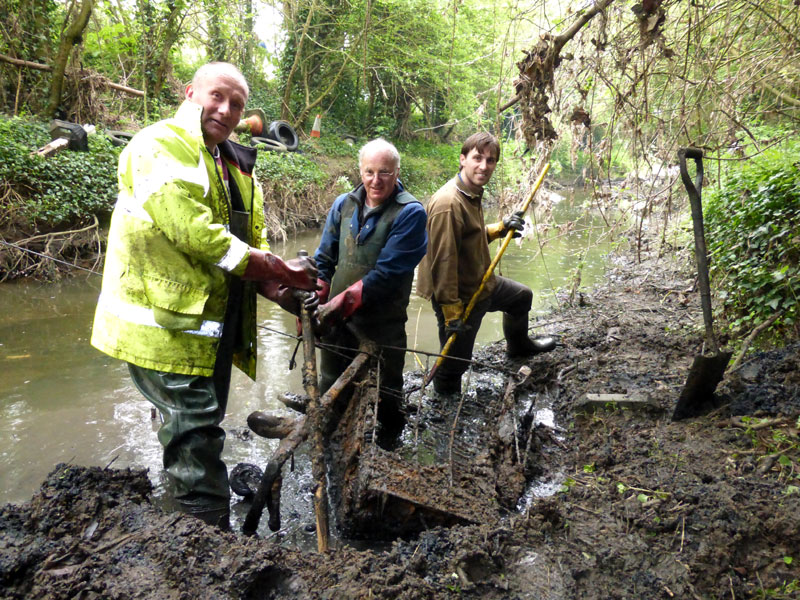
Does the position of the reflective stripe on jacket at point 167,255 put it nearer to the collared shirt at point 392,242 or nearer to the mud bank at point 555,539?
the mud bank at point 555,539

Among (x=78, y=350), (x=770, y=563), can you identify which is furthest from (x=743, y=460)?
(x=78, y=350)

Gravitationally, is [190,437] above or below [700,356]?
below

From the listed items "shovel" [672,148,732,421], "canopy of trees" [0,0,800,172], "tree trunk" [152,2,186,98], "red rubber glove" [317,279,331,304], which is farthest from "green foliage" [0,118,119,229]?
"shovel" [672,148,732,421]

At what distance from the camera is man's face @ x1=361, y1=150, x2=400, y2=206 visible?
2.96 metres

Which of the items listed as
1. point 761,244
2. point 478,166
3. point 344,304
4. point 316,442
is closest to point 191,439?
A: point 316,442

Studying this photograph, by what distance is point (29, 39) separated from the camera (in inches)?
362

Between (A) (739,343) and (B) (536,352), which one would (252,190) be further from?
(A) (739,343)

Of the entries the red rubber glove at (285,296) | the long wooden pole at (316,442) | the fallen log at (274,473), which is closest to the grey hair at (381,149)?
the red rubber glove at (285,296)

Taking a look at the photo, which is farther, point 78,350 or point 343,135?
point 343,135

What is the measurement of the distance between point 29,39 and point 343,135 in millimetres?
11122

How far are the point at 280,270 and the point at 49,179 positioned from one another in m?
6.74

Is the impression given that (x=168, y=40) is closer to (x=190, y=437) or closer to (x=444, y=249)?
(x=444, y=249)

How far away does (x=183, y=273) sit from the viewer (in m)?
2.14

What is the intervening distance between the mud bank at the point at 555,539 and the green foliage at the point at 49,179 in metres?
6.27
